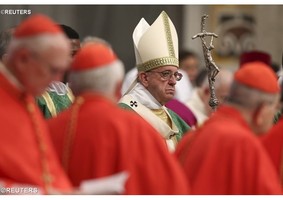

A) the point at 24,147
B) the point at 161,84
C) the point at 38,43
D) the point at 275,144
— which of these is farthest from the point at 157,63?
the point at 24,147

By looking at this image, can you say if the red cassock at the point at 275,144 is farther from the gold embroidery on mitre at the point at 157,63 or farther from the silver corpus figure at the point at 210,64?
the gold embroidery on mitre at the point at 157,63

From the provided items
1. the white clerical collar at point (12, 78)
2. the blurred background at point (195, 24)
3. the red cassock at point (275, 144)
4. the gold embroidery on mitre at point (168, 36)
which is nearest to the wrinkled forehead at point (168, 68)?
the gold embroidery on mitre at point (168, 36)

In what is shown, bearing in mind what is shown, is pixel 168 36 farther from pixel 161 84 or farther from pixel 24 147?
pixel 24 147

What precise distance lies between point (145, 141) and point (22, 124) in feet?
2.19

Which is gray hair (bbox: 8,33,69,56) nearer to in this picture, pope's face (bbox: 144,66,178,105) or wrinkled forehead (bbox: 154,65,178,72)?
pope's face (bbox: 144,66,178,105)

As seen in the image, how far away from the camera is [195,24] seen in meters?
18.3

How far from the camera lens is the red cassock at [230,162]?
749cm

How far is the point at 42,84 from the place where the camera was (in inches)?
279

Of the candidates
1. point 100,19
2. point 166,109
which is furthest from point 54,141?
point 100,19

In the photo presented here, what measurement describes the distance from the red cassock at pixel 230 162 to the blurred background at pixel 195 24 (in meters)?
8.77

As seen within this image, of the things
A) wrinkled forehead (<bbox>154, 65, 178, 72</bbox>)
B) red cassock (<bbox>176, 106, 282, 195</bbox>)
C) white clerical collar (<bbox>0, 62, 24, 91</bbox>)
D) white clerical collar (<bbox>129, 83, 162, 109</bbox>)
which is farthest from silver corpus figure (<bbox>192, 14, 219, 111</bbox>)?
white clerical collar (<bbox>0, 62, 24, 91</bbox>)

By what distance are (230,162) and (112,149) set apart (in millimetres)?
592

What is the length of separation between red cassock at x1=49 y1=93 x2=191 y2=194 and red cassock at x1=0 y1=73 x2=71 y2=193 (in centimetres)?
22
